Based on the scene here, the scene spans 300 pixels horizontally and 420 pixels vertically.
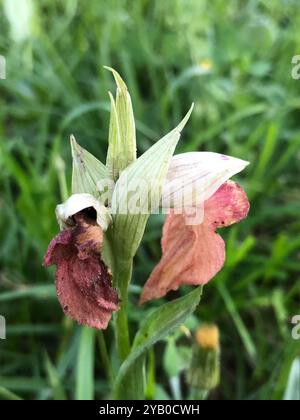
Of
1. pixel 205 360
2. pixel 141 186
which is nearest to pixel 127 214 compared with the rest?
pixel 141 186

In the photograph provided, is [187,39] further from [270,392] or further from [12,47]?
[270,392]

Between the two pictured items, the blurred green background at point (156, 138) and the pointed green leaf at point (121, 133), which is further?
the blurred green background at point (156, 138)

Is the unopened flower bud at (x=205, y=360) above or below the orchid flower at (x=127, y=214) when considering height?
below

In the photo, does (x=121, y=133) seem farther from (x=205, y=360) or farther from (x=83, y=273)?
(x=205, y=360)

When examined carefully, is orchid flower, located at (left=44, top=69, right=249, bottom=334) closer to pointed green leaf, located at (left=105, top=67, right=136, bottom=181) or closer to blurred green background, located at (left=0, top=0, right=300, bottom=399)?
pointed green leaf, located at (left=105, top=67, right=136, bottom=181)

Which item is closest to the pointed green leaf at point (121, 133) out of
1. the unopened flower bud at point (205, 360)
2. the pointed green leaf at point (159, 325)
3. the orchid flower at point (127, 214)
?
the orchid flower at point (127, 214)

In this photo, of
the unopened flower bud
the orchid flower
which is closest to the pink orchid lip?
the orchid flower

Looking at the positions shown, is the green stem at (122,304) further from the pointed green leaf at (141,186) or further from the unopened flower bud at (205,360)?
the unopened flower bud at (205,360)
